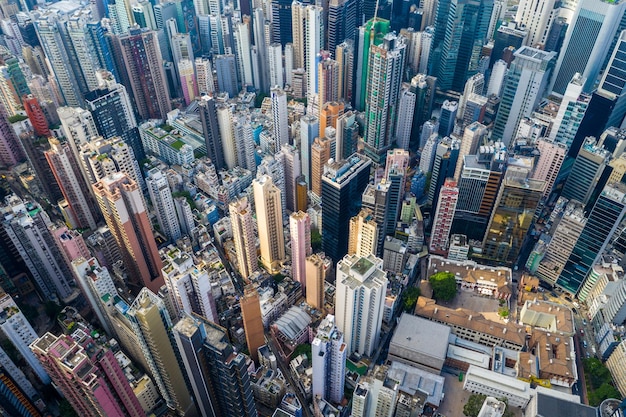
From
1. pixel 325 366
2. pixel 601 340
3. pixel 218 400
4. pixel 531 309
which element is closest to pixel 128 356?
pixel 218 400

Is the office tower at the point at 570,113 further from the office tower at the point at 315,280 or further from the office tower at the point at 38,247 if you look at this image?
the office tower at the point at 38,247

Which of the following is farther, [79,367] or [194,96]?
[194,96]

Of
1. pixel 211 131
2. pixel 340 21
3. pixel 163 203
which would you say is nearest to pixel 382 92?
pixel 211 131

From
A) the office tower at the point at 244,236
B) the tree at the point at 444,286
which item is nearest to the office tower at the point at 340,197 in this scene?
the office tower at the point at 244,236

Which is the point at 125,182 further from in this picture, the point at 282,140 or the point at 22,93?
the point at 22,93

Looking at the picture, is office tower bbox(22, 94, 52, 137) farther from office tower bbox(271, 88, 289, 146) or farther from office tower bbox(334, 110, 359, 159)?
office tower bbox(334, 110, 359, 159)

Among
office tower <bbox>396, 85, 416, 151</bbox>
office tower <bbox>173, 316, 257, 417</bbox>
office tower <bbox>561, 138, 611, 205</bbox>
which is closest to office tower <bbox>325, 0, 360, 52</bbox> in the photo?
office tower <bbox>396, 85, 416, 151</bbox>
